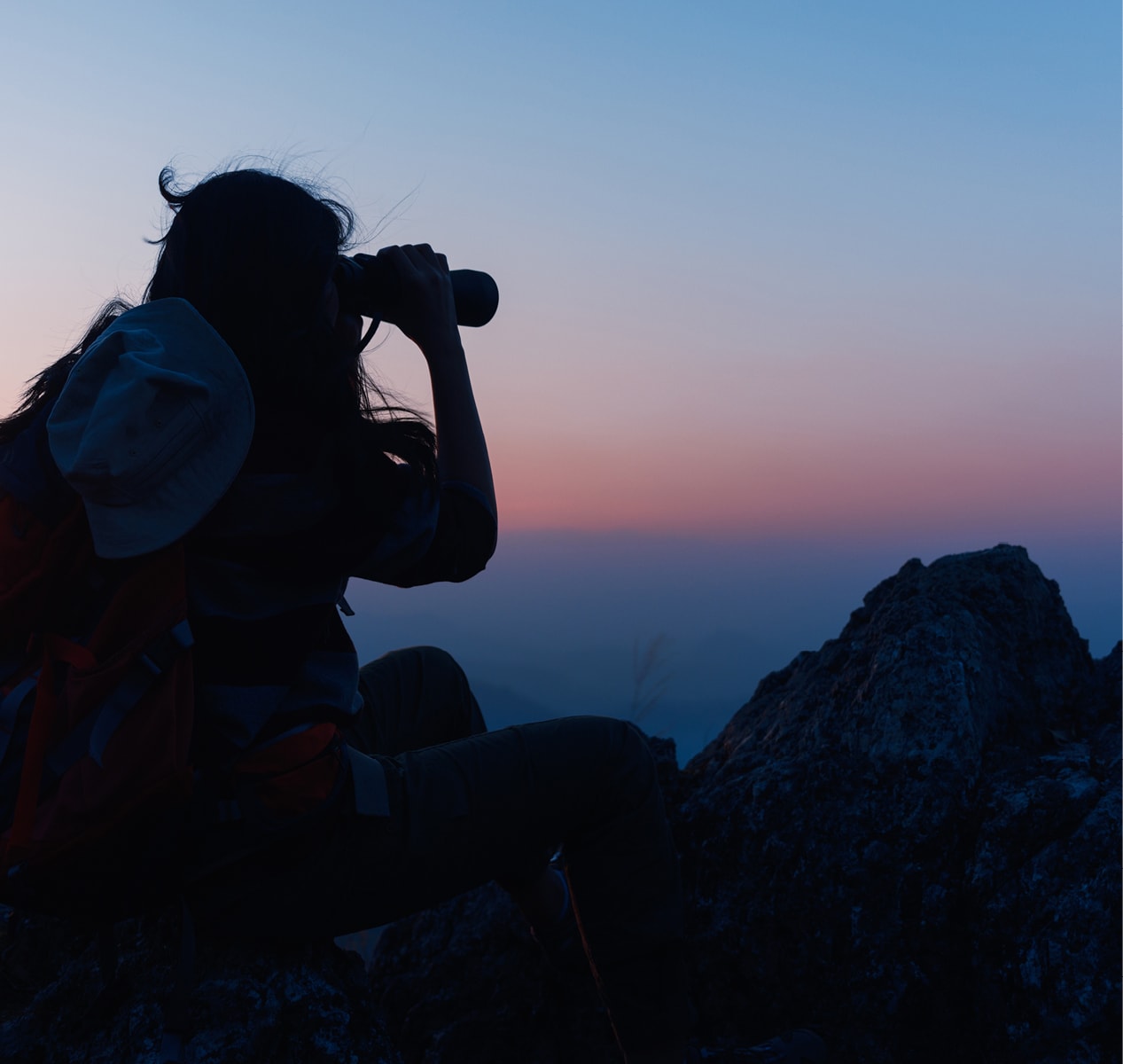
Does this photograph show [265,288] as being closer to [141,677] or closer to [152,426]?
[152,426]

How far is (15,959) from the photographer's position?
2.64 metres

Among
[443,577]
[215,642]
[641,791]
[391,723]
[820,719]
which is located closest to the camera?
[215,642]

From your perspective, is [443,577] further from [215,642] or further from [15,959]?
[15,959]

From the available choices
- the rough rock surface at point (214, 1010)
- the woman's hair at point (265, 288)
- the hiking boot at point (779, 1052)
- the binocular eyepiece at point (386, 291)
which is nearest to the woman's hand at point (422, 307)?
the binocular eyepiece at point (386, 291)

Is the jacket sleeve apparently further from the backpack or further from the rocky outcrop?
the rocky outcrop

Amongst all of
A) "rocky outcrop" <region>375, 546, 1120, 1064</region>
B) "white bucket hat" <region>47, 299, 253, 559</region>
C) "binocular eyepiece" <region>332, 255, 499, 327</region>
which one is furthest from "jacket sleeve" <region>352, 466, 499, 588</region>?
"rocky outcrop" <region>375, 546, 1120, 1064</region>

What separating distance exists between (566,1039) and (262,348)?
2132mm

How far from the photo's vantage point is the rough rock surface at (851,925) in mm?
2080

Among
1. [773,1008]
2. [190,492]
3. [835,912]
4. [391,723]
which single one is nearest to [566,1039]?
[773,1008]

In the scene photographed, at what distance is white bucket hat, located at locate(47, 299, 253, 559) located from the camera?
1571 mm

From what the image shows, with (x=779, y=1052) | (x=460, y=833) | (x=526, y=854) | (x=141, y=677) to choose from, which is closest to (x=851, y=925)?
(x=779, y=1052)

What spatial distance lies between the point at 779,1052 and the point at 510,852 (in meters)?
1.01

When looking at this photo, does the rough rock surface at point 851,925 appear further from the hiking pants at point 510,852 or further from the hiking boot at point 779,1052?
the hiking pants at point 510,852

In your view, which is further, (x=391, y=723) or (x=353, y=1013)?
(x=391, y=723)
